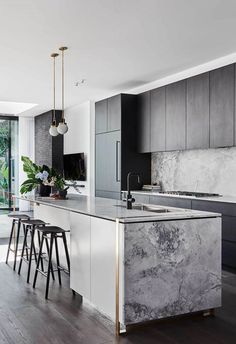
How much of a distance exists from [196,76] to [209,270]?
10.8ft

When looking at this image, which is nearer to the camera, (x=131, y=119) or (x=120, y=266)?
(x=120, y=266)

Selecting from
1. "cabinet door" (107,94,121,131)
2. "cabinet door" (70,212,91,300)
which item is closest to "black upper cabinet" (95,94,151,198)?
"cabinet door" (107,94,121,131)

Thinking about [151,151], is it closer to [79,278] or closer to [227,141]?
[227,141]

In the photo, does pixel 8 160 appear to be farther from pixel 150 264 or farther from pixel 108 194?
pixel 150 264

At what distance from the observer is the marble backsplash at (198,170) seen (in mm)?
5668

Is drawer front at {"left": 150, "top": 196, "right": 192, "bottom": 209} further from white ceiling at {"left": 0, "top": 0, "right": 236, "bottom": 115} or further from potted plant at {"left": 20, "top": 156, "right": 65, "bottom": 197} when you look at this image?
white ceiling at {"left": 0, "top": 0, "right": 236, "bottom": 115}

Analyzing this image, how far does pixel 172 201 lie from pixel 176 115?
1.35 meters

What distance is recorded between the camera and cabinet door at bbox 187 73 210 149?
5641 millimetres

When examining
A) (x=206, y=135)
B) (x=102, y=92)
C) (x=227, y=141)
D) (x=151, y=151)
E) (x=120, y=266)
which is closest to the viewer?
(x=120, y=266)

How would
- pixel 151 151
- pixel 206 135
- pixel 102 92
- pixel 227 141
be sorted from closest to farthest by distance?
pixel 227 141 → pixel 206 135 → pixel 151 151 → pixel 102 92

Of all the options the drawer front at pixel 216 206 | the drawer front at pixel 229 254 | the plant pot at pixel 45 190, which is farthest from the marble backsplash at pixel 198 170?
the plant pot at pixel 45 190

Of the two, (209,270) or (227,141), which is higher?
(227,141)

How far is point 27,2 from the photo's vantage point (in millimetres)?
3703

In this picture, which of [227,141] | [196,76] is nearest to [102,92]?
[196,76]
